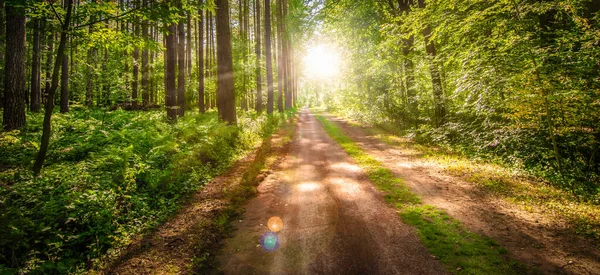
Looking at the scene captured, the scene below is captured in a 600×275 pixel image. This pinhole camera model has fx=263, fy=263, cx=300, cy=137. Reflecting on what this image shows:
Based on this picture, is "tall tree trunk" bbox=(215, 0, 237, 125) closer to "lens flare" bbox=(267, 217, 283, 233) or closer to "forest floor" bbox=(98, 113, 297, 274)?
"forest floor" bbox=(98, 113, 297, 274)

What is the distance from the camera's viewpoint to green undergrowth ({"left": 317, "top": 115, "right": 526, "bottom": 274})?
331 centimetres

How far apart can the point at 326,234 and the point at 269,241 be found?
910mm

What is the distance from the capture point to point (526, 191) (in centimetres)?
552

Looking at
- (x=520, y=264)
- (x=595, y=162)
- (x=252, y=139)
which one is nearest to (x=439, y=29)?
(x=595, y=162)

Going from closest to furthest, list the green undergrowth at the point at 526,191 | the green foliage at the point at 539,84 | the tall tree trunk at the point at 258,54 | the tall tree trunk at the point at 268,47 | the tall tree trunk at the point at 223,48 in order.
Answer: the green undergrowth at the point at 526,191 → the green foliage at the point at 539,84 → the tall tree trunk at the point at 223,48 → the tall tree trunk at the point at 268,47 → the tall tree trunk at the point at 258,54

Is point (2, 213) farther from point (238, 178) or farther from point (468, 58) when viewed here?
point (468, 58)

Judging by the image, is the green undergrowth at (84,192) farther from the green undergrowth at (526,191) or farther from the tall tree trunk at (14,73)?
the green undergrowth at (526,191)

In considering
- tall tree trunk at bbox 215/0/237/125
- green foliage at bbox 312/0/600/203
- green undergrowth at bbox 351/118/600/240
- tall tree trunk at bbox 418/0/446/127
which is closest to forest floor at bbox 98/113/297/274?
green undergrowth at bbox 351/118/600/240

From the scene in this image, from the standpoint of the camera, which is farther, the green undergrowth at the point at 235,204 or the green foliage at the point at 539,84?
the green foliage at the point at 539,84

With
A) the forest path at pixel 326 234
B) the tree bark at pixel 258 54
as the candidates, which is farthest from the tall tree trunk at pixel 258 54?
the forest path at pixel 326 234

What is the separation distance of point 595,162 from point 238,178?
29.0 feet

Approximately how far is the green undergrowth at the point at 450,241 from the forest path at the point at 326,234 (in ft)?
0.61

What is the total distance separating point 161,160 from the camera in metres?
7.01

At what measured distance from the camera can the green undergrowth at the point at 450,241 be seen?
10.9 feet
